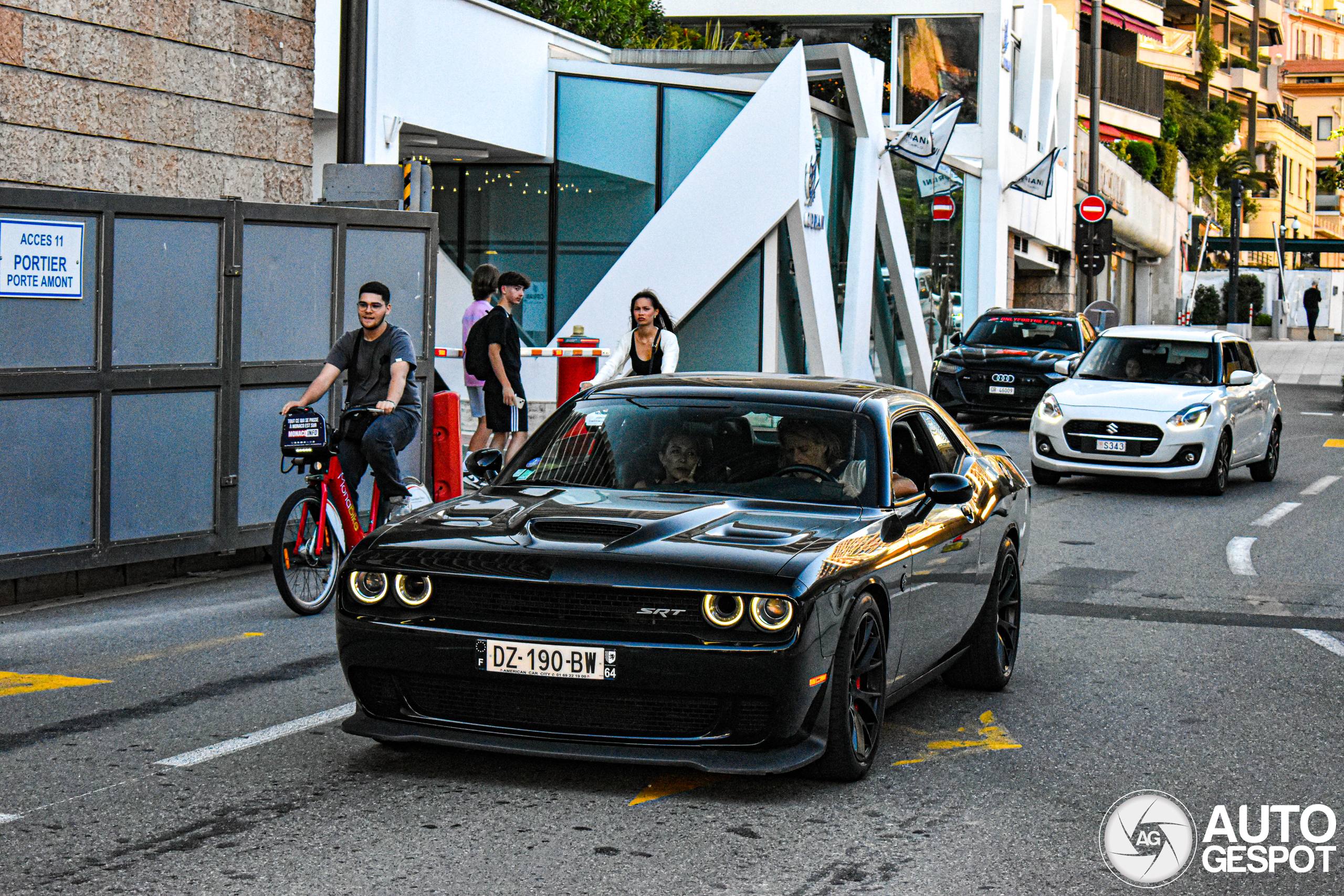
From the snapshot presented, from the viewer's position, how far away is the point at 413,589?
5.54m

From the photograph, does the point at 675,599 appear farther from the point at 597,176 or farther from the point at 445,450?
the point at 597,176

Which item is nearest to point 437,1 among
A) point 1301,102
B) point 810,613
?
point 810,613

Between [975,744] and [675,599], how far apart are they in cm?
169

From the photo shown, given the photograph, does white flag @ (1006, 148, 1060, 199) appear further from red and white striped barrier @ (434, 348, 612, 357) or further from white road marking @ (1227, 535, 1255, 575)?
white road marking @ (1227, 535, 1255, 575)

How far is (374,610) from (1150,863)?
247 centimetres

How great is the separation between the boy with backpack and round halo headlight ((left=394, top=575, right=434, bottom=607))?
8.00 metres

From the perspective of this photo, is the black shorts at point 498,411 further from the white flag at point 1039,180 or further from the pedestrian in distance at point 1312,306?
the pedestrian in distance at point 1312,306

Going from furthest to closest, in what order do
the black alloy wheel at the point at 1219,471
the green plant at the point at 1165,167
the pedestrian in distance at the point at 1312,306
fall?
the pedestrian in distance at the point at 1312,306 → the green plant at the point at 1165,167 → the black alloy wheel at the point at 1219,471

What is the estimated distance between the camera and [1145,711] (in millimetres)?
7047

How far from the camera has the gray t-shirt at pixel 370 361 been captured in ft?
31.9

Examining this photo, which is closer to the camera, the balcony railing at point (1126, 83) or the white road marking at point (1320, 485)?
the white road marking at point (1320, 485)

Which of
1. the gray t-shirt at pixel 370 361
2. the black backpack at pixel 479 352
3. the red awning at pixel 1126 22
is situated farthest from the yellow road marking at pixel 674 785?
the red awning at pixel 1126 22

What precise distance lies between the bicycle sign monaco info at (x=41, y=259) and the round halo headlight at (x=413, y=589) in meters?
4.98

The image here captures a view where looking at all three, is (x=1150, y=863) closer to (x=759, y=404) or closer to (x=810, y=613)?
(x=810, y=613)
